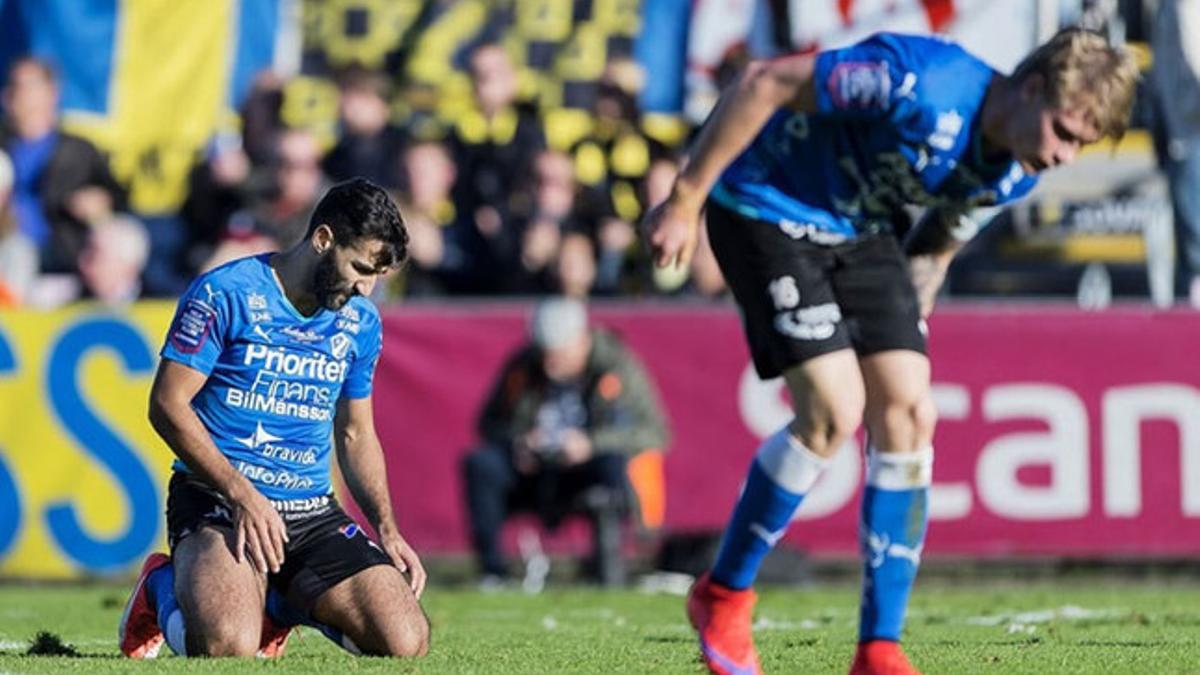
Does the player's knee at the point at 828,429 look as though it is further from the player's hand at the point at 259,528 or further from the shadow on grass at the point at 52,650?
the shadow on grass at the point at 52,650

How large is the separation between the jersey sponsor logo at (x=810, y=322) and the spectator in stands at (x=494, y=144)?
27.7 feet

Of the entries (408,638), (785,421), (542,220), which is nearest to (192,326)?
(408,638)

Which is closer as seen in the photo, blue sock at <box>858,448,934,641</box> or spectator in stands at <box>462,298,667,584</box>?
blue sock at <box>858,448,934,641</box>

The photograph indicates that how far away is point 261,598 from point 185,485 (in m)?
0.49

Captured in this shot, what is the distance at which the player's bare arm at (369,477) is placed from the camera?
8.59 m

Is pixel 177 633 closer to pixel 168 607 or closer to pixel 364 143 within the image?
pixel 168 607

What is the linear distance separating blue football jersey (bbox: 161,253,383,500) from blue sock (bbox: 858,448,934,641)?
2.02 metres

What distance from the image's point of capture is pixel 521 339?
14594mm

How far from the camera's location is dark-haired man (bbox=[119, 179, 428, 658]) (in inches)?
319

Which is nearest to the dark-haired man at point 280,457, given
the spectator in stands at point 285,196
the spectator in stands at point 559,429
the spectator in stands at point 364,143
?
the spectator in stands at point 559,429

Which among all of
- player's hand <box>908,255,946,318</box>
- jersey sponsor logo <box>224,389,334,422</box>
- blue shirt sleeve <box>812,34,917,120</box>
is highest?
blue shirt sleeve <box>812,34,917,120</box>

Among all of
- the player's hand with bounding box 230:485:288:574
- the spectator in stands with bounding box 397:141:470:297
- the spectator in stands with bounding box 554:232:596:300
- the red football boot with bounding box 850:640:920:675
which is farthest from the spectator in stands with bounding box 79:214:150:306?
the red football boot with bounding box 850:640:920:675

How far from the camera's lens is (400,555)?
859 centimetres

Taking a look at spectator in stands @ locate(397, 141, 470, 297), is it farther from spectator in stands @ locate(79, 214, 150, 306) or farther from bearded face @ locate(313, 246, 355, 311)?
bearded face @ locate(313, 246, 355, 311)
